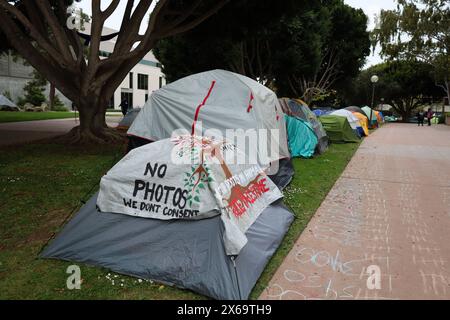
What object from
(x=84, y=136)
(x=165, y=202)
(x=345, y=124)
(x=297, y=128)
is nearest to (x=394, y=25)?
(x=345, y=124)

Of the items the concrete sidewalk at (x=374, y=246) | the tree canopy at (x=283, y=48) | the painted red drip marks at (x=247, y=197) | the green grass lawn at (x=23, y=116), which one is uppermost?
the tree canopy at (x=283, y=48)

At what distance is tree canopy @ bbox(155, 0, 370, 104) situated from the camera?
1390 cm

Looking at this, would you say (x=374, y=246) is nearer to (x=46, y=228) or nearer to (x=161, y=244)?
(x=161, y=244)

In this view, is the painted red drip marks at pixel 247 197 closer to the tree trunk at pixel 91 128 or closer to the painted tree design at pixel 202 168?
the painted tree design at pixel 202 168

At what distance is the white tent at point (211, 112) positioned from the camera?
6613mm

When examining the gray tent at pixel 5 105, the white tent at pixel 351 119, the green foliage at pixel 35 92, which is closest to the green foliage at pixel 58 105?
the green foliage at pixel 35 92

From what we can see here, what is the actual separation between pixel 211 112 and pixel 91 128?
6421 millimetres

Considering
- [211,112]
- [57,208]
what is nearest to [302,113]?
[211,112]

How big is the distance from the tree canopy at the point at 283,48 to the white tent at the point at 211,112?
5.63 m

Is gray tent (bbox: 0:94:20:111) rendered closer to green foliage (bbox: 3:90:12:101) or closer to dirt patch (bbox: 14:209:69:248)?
green foliage (bbox: 3:90:12:101)

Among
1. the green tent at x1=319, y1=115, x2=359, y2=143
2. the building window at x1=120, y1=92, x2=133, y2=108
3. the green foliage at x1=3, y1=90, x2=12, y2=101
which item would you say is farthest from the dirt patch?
the building window at x1=120, y1=92, x2=133, y2=108

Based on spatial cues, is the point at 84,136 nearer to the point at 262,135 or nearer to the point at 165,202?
the point at 262,135

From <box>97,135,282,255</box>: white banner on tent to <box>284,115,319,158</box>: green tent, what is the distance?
22.3 ft

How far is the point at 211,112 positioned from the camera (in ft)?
21.8
